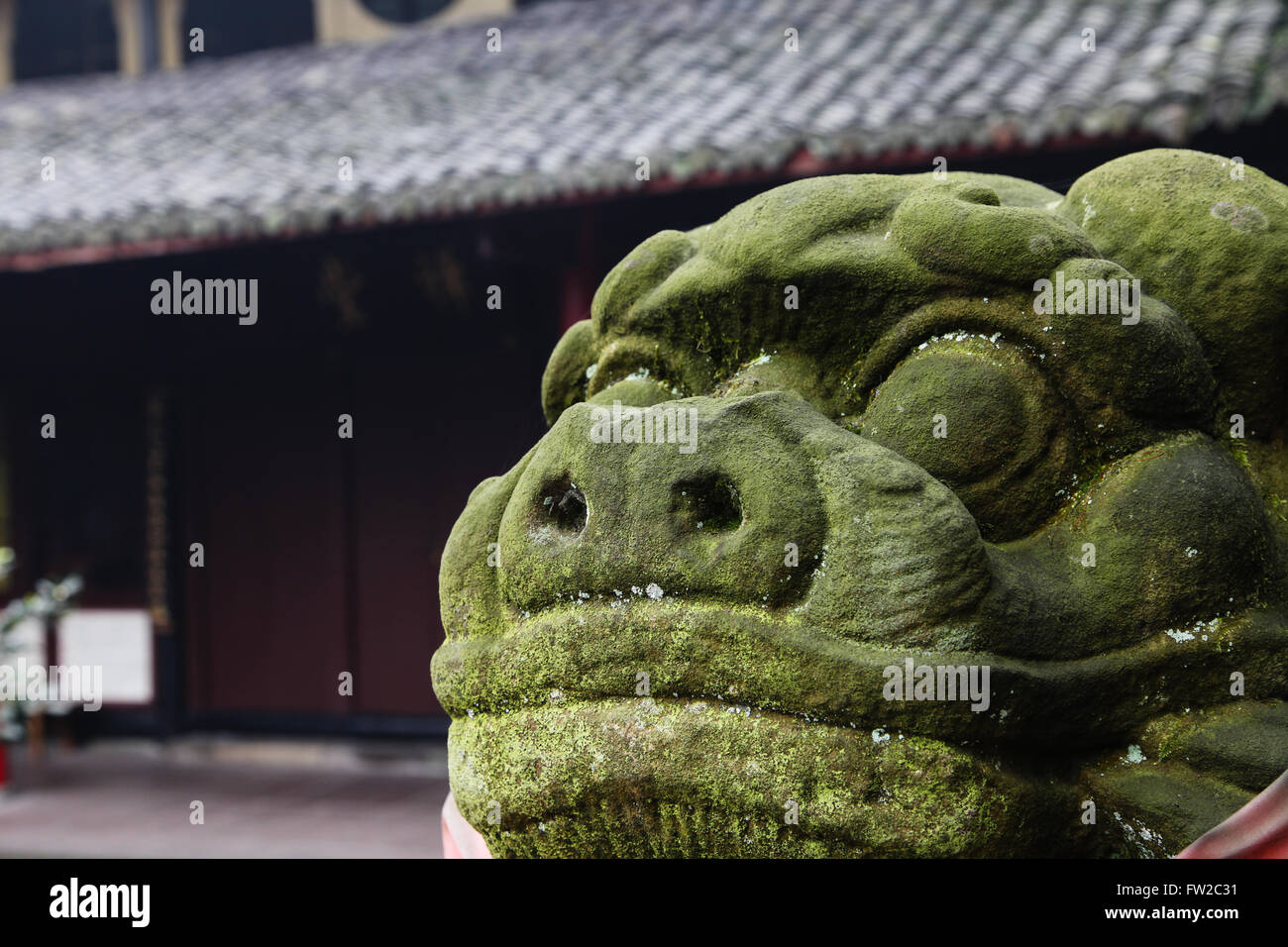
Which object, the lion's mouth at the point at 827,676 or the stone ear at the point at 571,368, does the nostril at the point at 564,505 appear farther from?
the stone ear at the point at 571,368

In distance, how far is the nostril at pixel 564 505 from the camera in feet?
5.52

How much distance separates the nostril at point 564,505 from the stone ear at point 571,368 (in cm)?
50

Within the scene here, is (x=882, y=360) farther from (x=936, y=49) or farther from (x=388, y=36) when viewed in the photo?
(x=388, y=36)

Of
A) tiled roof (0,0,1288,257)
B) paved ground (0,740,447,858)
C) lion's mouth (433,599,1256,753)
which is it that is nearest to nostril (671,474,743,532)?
lion's mouth (433,599,1256,753)

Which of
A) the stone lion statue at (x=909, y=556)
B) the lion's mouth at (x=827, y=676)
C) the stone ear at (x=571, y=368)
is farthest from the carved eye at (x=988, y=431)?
the stone ear at (x=571, y=368)

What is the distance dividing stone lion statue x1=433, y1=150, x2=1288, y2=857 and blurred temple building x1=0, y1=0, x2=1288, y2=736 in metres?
3.13

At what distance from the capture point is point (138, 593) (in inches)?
316

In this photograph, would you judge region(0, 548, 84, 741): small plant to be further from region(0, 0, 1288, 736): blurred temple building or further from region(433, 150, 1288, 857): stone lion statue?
region(433, 150, 1288, 857): stone lion statue

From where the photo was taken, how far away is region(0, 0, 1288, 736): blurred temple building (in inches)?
206

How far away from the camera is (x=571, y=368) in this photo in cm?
221

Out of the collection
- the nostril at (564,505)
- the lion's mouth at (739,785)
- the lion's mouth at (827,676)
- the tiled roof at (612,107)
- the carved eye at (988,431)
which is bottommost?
the lion's mouth at (739,785)

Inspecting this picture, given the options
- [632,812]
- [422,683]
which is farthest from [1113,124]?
[422,683]

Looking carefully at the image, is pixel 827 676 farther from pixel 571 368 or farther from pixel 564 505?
pixel 571 368

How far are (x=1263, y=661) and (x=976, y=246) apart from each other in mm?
706
